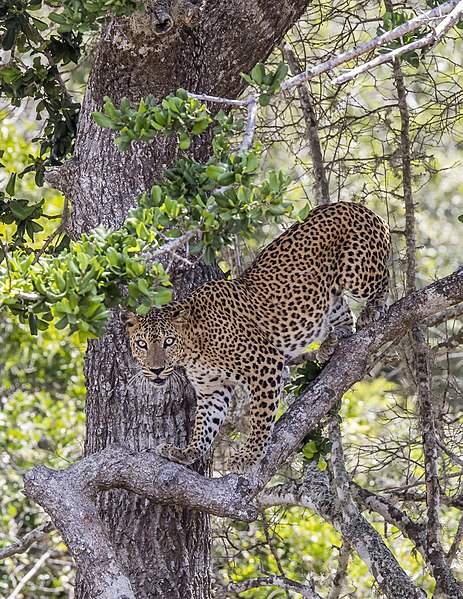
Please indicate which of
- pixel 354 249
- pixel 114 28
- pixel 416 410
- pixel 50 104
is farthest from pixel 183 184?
pixel 416 410

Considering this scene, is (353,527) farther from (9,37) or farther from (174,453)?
(9,37)

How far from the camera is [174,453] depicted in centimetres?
597

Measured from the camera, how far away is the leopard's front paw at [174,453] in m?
5.96

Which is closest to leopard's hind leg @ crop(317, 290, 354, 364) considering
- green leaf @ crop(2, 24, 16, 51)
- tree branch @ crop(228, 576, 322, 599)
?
tree branch @ crop(228, 576, 322, 599)

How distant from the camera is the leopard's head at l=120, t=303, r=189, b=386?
5.93 m

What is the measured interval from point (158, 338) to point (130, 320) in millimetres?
218

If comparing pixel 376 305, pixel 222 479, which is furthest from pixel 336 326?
pixel 222 479

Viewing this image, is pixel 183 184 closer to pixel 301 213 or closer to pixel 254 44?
pixel 301 213

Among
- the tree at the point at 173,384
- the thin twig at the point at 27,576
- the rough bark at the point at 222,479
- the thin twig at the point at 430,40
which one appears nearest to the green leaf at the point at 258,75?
the thin twig at the point at 430,40

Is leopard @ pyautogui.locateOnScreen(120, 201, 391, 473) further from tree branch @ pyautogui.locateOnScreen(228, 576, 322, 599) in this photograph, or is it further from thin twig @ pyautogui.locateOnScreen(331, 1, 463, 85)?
thin twig @ pyautogui.locateOnScreen(331, 1, 463, 85)

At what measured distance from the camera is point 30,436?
11.0 meters

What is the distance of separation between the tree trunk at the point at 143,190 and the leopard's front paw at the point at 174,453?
6.2 inches

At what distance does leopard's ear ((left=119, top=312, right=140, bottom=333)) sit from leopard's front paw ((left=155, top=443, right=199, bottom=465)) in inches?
27.6

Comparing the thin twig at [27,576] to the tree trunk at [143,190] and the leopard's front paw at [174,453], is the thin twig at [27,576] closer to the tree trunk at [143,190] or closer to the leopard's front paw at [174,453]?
the tree trunk at [143,190]
